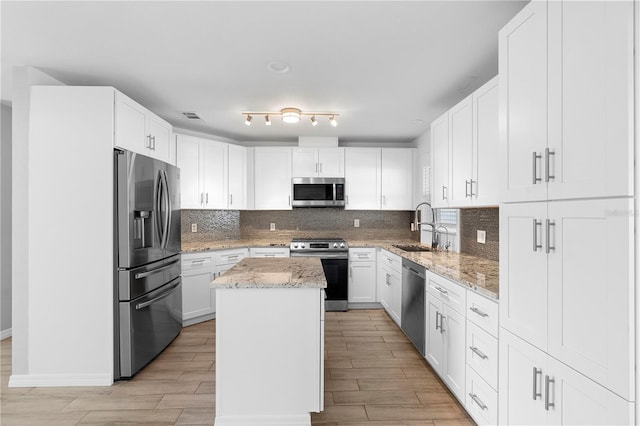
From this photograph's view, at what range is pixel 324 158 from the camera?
4969mm

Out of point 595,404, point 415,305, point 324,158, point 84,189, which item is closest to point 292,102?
point 324,158

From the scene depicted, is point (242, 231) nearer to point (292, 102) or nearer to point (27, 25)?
point (292, 102)

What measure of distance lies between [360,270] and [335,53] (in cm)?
308

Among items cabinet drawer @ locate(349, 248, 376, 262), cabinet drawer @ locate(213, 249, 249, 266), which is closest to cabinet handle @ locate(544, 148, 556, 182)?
cabinet drawer @ locate(349, 248, 376, 262)

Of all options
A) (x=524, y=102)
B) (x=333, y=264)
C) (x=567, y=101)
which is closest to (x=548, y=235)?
(x=567, y=101)

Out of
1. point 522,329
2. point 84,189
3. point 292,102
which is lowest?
point 522,329

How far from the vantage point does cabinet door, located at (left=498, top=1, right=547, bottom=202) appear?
4.81 ft

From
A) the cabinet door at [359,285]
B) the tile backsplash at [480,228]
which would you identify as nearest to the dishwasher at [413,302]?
the tile backsplash at [480,228]

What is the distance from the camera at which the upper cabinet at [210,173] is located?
4.26m

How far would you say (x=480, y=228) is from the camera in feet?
10.5

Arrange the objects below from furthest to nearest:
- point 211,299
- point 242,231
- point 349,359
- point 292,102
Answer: point 242,231
point 211,299
point 292,102
point 349,359

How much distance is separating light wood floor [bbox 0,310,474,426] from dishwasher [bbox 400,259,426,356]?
0.64 ft

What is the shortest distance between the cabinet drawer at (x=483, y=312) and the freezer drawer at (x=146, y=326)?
101 inches

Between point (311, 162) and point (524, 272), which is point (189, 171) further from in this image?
point (524, 272)
